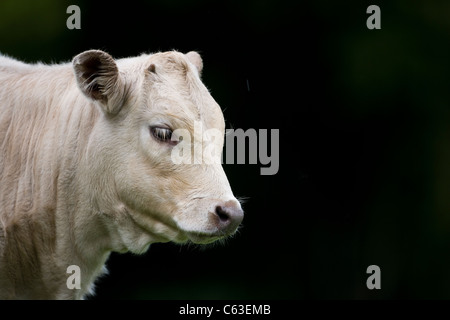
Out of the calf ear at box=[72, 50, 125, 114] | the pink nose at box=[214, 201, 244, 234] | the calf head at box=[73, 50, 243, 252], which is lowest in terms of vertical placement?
the pink nose at box=[214, 201, 244, 234]

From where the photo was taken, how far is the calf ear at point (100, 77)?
5.38m

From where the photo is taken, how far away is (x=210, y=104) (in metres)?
5.51

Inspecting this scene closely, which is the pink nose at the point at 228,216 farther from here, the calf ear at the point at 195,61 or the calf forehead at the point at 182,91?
the calf ear at the point at 195,61

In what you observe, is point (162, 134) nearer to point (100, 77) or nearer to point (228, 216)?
point (100, 77)

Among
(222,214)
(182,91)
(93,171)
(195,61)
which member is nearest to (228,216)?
(222,214)

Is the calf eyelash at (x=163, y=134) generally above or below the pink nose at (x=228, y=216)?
above

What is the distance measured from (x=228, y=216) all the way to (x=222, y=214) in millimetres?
48

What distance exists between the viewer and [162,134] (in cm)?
531

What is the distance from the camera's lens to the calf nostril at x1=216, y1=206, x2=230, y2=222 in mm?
5078

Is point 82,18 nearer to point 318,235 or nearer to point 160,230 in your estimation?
point 318,235

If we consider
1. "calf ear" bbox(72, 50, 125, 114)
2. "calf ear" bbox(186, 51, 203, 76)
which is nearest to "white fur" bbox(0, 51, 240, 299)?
"calf ear" bbox(72, 50, 125, 114)

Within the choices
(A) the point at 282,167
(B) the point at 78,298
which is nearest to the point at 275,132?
(A) the point at 282,167

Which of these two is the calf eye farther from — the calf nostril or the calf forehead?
the calf nostril

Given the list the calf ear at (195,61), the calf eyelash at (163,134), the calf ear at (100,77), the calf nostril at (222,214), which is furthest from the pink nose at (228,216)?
the calf ear at (195,61)
